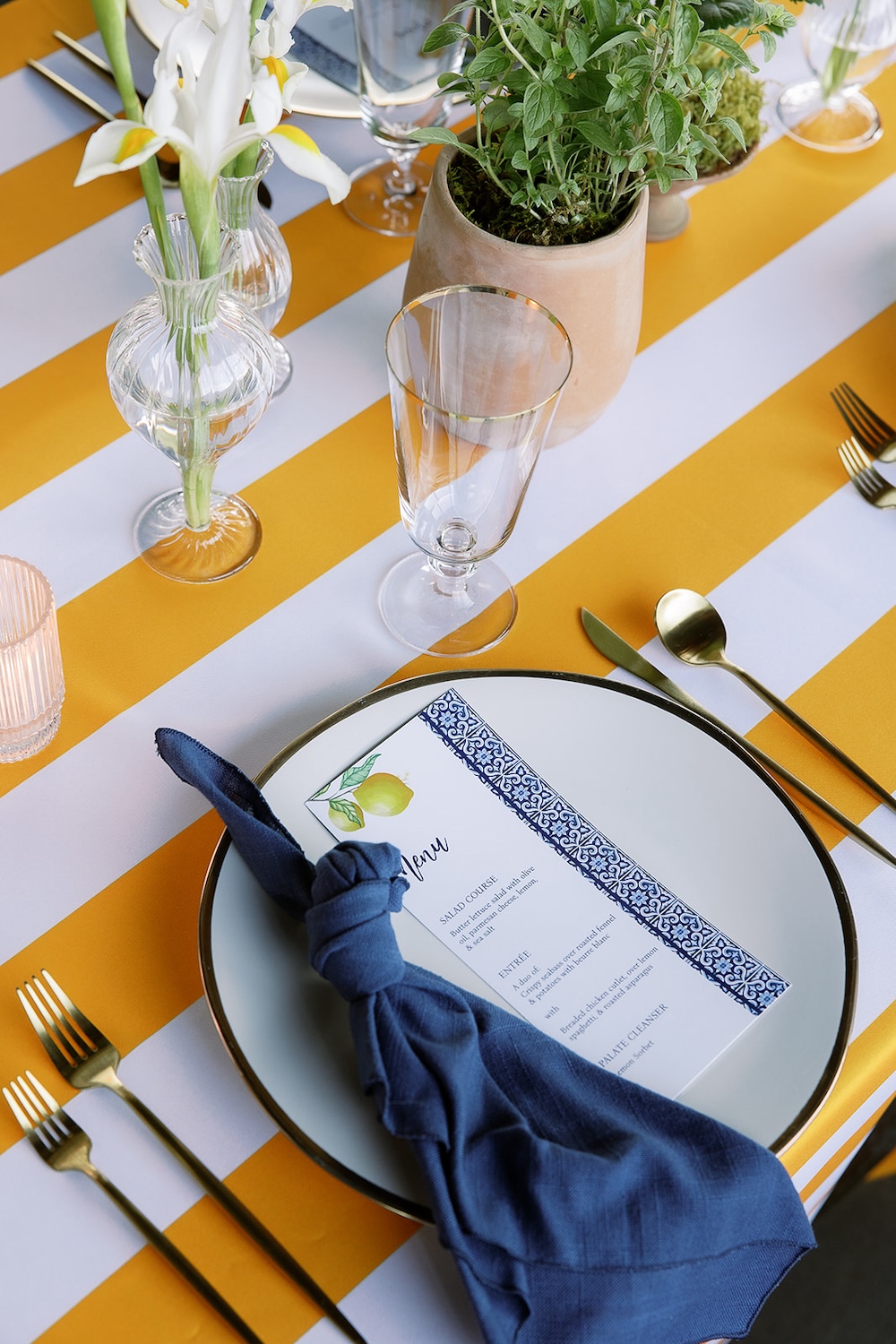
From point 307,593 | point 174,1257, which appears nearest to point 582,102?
point 307,593

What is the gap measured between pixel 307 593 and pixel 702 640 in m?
0.25

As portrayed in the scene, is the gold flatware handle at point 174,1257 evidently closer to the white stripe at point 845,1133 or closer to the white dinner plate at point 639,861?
the white dinner plate at point 639,861

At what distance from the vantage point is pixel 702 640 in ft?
2.43

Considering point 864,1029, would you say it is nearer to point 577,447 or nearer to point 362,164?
point 577,447

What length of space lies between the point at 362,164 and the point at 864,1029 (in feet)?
2.44

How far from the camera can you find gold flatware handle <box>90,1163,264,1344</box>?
1.65ft

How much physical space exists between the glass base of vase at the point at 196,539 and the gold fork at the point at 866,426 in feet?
1.42

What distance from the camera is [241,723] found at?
2.25 ft

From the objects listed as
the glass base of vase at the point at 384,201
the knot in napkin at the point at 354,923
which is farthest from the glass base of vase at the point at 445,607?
the glass base of vase at the point at 384,201

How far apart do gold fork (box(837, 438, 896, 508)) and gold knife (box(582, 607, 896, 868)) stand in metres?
0.22

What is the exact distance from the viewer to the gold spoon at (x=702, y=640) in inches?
28.3

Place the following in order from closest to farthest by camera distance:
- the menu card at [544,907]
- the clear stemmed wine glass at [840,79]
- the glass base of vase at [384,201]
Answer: the menu card at [544,907] → the glass base of vase at [384,201] → the clear stemmed wine glass at [840,79]

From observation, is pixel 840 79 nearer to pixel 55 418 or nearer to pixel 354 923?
pixel 55 418

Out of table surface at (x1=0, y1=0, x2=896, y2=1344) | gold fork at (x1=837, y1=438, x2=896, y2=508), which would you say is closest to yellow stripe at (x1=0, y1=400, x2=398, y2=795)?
table surface at (x1=0, y1=0, x2=896, y2=1344)
